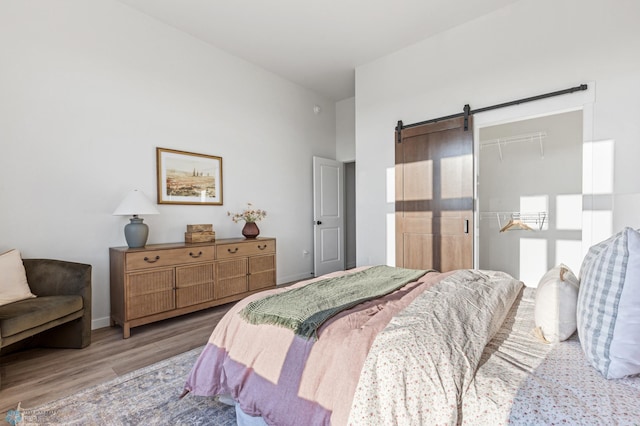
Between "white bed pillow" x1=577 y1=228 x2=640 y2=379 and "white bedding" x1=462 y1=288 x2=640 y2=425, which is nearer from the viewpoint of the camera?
"white bedding" x1=462 y1=288 x2=640 y2=425

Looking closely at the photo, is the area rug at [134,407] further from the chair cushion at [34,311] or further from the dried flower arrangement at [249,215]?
the dried flower arrangement at [249,215]

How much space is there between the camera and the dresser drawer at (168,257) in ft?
9.32

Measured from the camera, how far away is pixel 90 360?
7.82 feet

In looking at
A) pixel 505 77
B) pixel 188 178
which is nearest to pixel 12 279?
pixel 188 178

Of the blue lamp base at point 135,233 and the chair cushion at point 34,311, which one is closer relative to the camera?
the chair cushion at point 34,311

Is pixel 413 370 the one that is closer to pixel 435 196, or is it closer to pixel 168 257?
pixel 168 257

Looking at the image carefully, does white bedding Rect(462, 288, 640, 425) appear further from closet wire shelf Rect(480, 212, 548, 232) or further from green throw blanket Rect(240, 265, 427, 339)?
closet wire shelf Rect(480, 212, 548, 232)

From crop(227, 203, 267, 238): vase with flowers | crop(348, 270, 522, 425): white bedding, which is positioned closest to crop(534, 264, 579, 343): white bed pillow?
crop(348, 270, 522, 425): white bedding

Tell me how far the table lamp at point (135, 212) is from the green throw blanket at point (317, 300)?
1.90m

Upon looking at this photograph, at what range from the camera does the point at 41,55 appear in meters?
2.74

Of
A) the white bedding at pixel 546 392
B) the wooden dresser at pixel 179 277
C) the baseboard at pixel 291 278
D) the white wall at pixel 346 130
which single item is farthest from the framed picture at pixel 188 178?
the white bedding at pixel 546 392

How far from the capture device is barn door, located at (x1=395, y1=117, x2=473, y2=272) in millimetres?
3533

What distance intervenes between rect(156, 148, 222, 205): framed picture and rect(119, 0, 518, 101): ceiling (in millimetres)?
1454

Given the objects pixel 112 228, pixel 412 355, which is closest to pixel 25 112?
pixel 112 228
